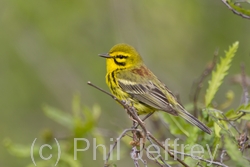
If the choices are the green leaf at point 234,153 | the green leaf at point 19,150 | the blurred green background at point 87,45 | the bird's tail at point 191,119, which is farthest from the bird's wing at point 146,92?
the green leaf at point 234,153

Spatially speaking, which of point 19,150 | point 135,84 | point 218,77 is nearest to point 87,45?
point 135,84

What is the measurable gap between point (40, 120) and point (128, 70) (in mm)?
3452

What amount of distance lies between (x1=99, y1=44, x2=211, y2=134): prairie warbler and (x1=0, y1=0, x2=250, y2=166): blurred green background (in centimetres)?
136

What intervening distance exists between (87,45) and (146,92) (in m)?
3.41

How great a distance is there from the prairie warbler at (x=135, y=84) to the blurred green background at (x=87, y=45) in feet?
4.46

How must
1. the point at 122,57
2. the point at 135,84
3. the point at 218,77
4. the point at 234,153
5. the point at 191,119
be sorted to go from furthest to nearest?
the point at 122,57 → the point at 135,84 → the point at 191,119 → the point at 218,77 → the point at 234,153

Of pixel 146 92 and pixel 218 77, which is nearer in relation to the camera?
pixel 218 77

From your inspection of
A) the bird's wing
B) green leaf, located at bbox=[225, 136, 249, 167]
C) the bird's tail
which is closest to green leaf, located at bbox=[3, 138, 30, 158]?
the bird's wing

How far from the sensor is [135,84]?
5887 millimetres

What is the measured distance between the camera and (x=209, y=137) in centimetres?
439

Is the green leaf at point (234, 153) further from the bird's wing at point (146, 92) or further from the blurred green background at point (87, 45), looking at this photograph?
the blurred green background at point (87, 45)

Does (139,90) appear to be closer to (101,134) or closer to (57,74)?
(101,134)

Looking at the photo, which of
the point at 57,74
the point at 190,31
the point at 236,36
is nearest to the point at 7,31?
the point at 57,74

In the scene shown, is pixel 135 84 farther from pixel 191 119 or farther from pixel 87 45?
pixel 87 45
